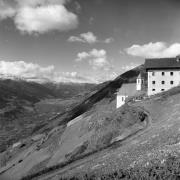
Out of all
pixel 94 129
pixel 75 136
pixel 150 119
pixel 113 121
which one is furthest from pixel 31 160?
pixel 150 119

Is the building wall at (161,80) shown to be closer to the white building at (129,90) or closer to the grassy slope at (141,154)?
the white building at (129,90)

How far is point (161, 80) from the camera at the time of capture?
3745 inches

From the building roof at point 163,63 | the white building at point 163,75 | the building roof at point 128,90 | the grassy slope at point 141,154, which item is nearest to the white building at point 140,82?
the building roof at point 128,90

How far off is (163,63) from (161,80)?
7304 mm

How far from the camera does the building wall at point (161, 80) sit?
9425 cm

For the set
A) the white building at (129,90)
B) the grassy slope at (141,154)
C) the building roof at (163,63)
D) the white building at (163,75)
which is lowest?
the grassy slope at (141,154)

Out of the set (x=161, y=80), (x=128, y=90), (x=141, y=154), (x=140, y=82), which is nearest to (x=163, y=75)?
(x=161, y=80)

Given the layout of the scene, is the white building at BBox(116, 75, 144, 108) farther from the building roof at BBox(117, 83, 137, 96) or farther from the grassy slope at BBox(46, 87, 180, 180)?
the grassy slope at BBox(46, 87, 180, 180)

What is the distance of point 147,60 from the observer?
9988cm

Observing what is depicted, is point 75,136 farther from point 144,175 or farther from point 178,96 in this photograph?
point 144,175

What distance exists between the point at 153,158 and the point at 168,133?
12.0 metres

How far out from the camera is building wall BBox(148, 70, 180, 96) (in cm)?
9425

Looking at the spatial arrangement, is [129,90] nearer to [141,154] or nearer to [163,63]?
[163,63]

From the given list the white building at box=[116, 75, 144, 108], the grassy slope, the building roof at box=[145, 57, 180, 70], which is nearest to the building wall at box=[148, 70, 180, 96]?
the building roof at box=[145, 57, 180, 70]
